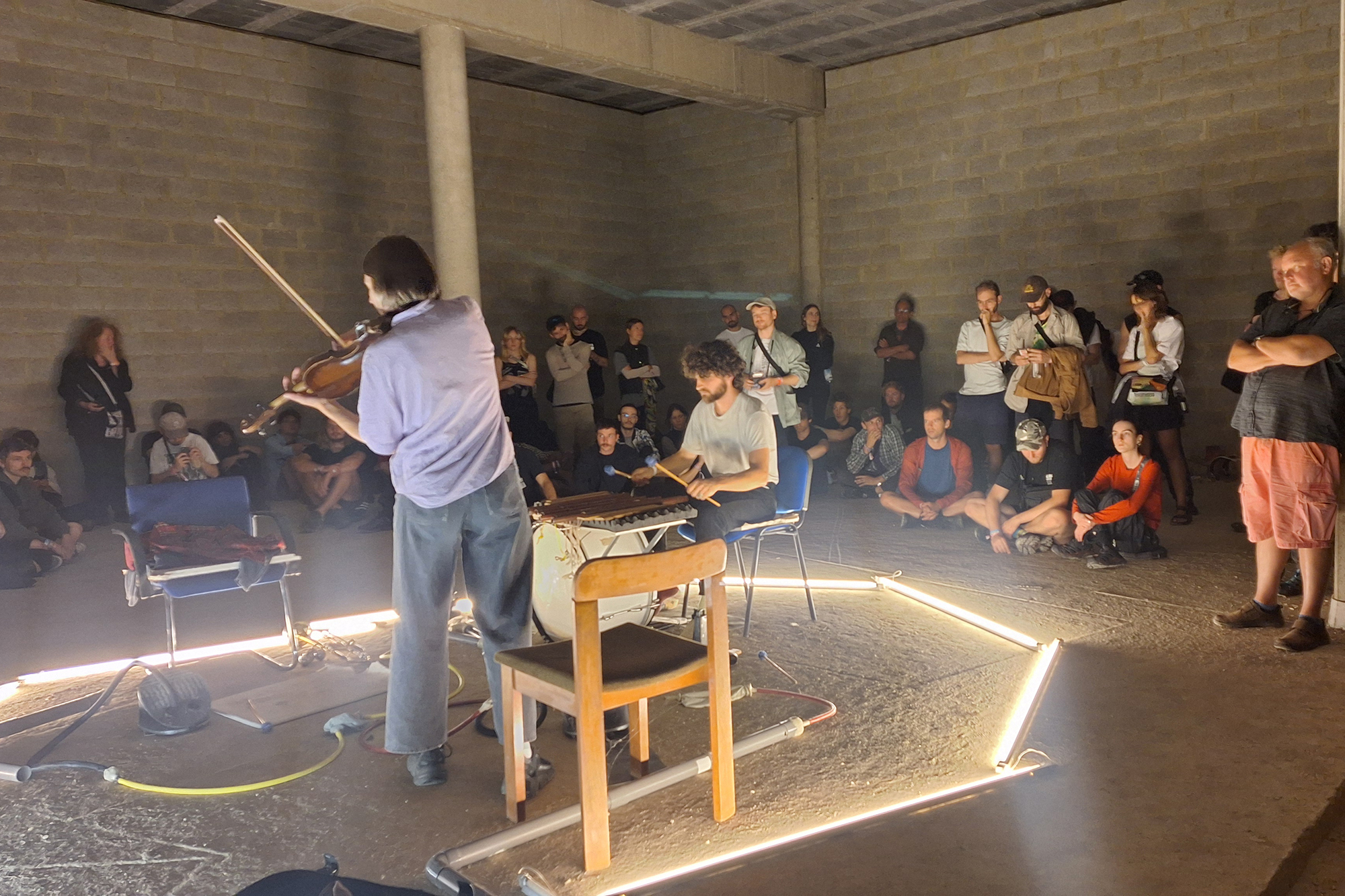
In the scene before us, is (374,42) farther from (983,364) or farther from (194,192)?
(983,364)

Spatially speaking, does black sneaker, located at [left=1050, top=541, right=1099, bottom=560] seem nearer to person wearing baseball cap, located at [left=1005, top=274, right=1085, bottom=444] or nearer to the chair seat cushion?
person wearing baseball cap, located at [left=1005, top=274, right=1085, bottom=444]

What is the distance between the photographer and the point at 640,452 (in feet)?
22.5

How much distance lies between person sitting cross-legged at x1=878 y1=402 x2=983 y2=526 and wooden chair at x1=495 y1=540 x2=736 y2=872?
359cm

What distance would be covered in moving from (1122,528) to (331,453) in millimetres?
5185

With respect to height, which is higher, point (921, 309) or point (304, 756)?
point (921, 309)

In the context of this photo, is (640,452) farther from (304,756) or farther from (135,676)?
(304,756)

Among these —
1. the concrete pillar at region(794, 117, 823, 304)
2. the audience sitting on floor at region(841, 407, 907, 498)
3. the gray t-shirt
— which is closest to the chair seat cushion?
the gray t-shirt

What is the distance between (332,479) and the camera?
7289mm

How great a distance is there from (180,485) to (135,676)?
75 centimetres

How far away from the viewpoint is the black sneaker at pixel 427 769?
2.81 meters

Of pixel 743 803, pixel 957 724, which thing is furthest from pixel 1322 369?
pixel 743 803

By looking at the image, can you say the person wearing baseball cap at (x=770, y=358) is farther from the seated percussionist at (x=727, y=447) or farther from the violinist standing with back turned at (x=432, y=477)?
the violinist standing with back turned at (x=432, y=477)

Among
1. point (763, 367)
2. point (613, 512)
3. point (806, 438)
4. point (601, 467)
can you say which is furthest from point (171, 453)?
point (613, 512)

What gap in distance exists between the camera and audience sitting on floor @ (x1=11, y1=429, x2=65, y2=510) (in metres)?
6.32
